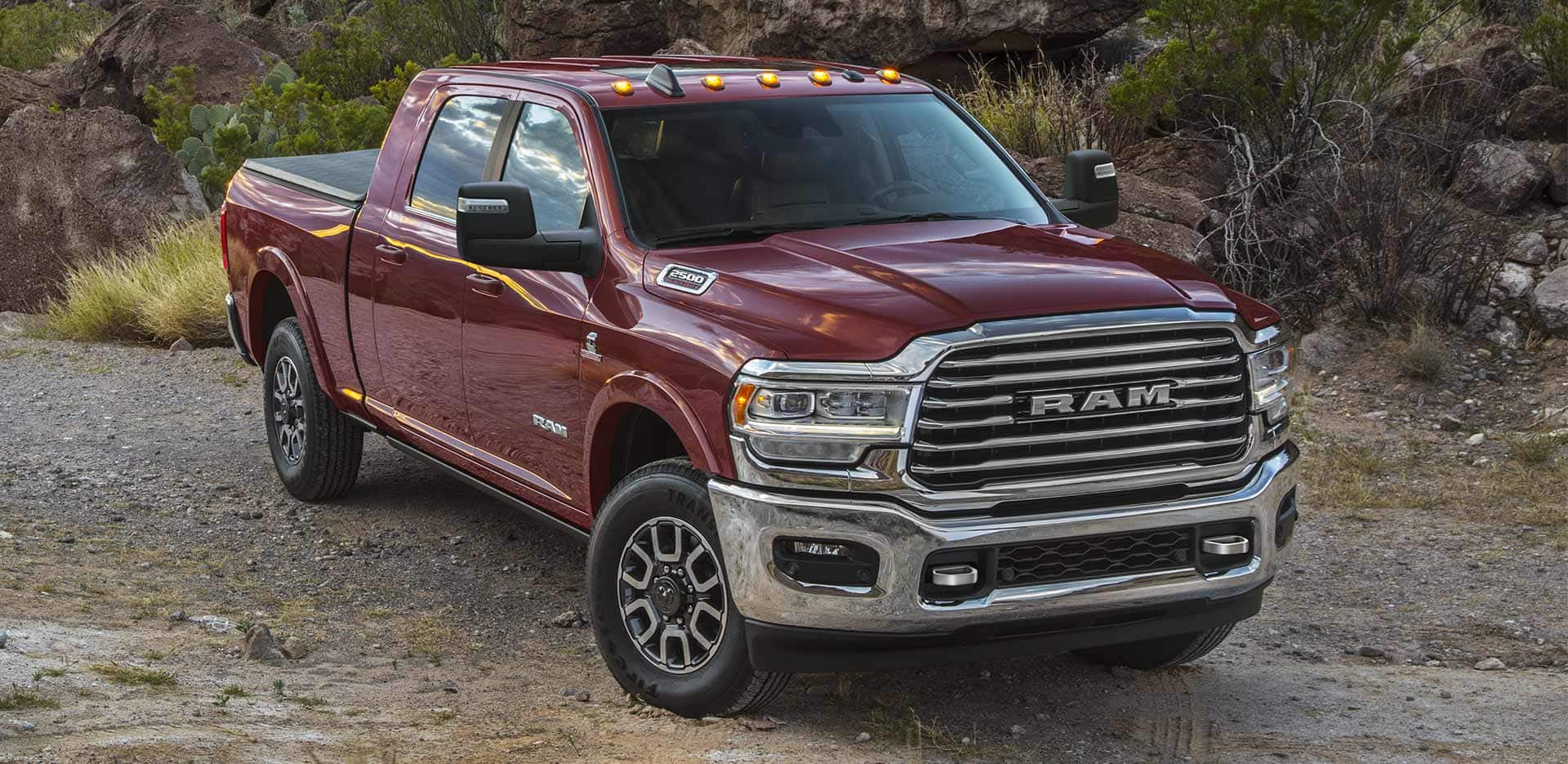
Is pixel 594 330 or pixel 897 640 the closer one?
pixel 897 640

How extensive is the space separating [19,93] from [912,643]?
1788 centimetres

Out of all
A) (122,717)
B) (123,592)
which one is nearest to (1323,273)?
(123,592)

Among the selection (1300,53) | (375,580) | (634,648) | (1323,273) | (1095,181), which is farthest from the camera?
(1300,53)

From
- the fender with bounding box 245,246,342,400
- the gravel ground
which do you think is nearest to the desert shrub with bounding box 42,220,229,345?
the gravel ground

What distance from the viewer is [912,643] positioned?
14.9 feet

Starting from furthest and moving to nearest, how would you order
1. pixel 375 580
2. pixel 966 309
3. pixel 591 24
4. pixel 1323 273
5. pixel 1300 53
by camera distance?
pixel 591 24
pixel 1300 53
pixel 1323 273
pixel 375 580
pixel 966 309

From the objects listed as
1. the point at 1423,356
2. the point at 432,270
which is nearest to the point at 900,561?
the point at 432,270

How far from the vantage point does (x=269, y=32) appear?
22.8 metres

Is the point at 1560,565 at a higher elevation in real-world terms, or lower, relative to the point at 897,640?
lower

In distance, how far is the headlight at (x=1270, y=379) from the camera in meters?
4.78

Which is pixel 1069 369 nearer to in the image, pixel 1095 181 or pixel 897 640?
pixel 897 640

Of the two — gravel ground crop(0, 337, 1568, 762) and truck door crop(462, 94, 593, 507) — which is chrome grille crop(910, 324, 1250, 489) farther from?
truck door crop(462, 94, 593, 507)

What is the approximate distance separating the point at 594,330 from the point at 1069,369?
4.93ft

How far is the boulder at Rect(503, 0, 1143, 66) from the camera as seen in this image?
14.7 meters
